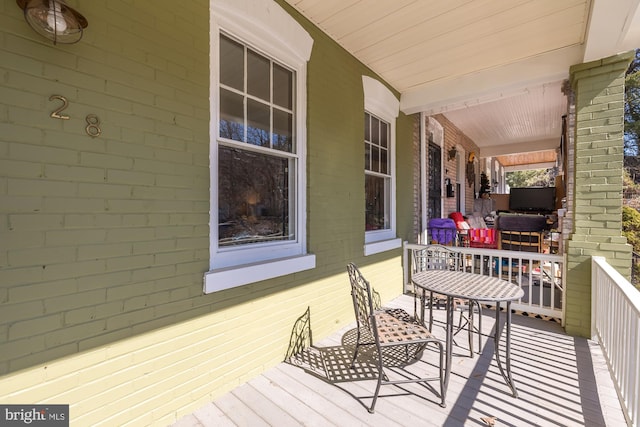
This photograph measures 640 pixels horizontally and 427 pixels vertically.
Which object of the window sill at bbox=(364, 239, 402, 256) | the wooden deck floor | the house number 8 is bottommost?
the wooden deck floor

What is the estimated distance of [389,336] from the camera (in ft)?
6.59

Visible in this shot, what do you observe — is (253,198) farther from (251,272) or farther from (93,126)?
(93,126)

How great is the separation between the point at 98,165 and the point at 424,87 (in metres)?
4.21

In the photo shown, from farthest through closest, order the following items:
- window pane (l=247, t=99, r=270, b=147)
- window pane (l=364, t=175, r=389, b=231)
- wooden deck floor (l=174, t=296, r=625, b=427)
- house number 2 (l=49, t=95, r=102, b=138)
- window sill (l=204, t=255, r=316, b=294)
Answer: window pane (l=364, t=175, r=389, b=231) < window pane (l=247, t=99, r=270, b=147) < window sill (l=204, t=255, r=316, b=294) < wooden deck floor (l=174, t=296, r=625, b=427) < house number 2 (l=49, t=95, r=102, b=138)

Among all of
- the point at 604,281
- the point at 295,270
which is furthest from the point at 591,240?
the point at 295,270

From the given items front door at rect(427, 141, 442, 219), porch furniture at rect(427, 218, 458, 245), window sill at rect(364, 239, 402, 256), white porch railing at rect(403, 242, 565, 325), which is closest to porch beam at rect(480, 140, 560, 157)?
front door at rect(427, 141, 442, 219)

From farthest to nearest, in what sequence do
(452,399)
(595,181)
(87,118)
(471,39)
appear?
1. (471,39)
2. (595,181)
3. (452,399)
4. (87,118)

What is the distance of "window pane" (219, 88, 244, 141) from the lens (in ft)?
7.07

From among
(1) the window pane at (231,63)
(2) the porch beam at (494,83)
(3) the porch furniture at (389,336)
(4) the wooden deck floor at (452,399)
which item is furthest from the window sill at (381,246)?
(1) the window pane at (231,63)

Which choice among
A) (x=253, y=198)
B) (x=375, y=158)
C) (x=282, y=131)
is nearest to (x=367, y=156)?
(x=375, y=158)

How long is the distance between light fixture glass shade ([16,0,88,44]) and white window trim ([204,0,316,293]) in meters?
0.78

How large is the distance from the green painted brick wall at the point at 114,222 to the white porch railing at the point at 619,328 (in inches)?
91.2

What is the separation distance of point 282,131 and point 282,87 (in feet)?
1.38

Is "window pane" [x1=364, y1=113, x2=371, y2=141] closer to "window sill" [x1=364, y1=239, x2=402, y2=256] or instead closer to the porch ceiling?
the porch ceiling
